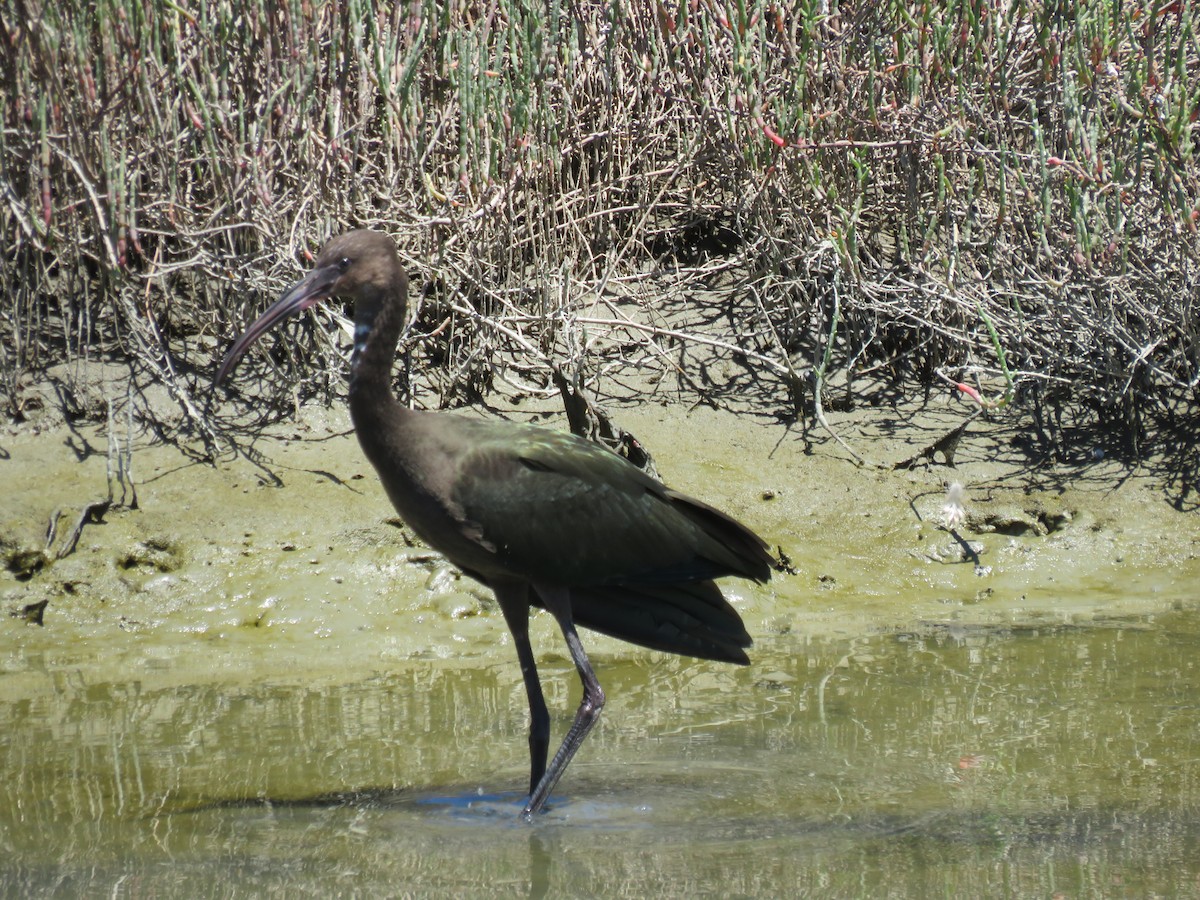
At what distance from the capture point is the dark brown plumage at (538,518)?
409cm

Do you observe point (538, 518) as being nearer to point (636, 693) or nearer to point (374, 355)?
point (374, 355)

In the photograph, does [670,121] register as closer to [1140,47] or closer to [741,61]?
[741,61]

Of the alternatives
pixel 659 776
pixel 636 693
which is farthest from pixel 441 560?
pixel 659 776

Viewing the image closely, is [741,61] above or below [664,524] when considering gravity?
above

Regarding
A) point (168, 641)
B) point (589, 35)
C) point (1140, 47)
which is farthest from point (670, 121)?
point (168, 641)

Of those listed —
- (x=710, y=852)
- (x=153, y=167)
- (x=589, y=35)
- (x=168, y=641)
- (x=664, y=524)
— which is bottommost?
(x=168, y=641)

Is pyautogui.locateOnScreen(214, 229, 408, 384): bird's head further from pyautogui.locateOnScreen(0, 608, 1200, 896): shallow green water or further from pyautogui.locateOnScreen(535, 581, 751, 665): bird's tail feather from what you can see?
pyautogui.locateOnScreen(0, 608, 1200, 896): shallow green water

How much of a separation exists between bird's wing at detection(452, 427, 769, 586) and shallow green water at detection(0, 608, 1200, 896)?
0.62 m

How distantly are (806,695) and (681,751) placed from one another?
670 mm

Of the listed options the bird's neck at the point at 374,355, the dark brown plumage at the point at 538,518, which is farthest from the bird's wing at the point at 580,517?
the bird's neck at the point at 374,355

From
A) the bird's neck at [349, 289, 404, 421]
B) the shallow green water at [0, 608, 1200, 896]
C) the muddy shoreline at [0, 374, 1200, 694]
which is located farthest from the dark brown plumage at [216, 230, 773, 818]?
the muddy shoreline at [0, 374, 1200, 694]

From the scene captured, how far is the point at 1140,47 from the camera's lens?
6.22 meters

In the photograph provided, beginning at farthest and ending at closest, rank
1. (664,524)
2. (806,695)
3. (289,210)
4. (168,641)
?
(289,210)
(168,641)
(806,695)
(664,524)

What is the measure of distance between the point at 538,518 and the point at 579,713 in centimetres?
60
